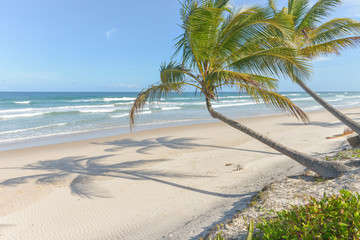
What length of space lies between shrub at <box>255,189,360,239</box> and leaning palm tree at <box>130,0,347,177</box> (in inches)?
83.4

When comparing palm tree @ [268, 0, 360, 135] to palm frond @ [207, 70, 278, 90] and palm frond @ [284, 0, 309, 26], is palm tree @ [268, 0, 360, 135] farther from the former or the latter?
Answer: palm frond @ [207, 70, 278, 90]

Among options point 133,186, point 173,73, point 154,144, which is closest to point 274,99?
point 173,73

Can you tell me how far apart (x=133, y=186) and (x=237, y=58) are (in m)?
3.68

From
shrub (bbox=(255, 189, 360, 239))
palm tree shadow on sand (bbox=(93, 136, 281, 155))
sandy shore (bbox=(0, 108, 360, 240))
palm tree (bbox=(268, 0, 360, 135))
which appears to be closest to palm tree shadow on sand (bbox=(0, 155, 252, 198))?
sandy shore (bbox=(0, 108, 360, 240))

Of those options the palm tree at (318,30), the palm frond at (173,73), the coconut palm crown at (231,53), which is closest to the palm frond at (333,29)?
the palm tree at (318,30)

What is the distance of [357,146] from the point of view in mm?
6551

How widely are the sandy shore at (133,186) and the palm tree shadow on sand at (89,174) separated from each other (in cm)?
2

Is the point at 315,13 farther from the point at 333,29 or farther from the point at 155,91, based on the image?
the point at 155,91

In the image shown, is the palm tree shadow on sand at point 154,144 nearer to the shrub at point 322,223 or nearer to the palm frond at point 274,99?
the palm frond at point 274,99

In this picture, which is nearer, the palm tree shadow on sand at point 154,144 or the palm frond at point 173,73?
the palm frond at point 173,73

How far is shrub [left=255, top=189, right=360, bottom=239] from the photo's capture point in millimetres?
2014

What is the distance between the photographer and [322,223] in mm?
2111

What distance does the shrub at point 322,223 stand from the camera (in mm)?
2014

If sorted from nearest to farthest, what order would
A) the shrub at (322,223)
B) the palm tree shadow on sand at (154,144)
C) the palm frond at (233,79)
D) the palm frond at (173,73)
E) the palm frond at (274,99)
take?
the shrub at (322,223), the palm frond at (233,79), the palm frond at (274,99), the palm frond at (173,73), the palm tree shadow on sand at (154,144)
